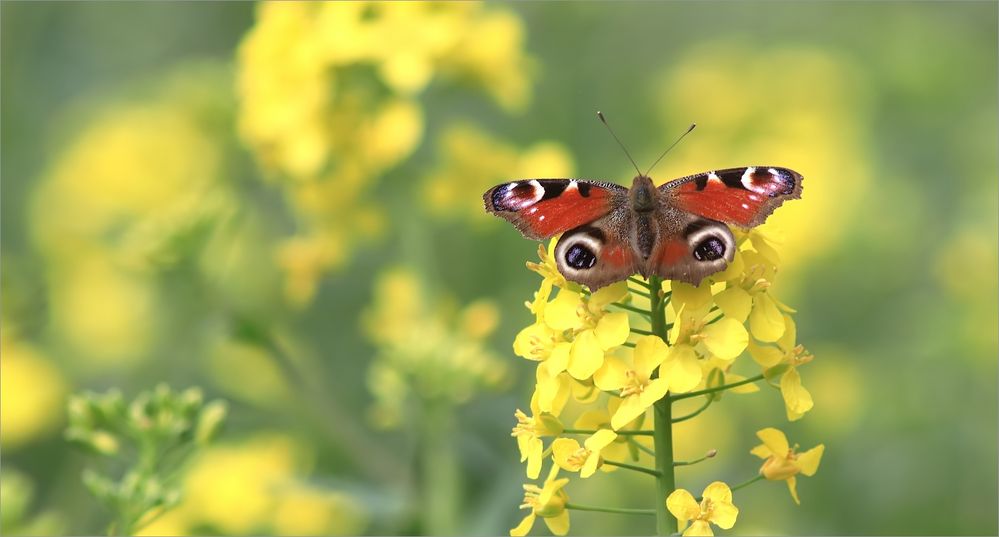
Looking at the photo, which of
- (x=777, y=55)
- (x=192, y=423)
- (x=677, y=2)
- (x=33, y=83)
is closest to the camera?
(x=192, y=423)

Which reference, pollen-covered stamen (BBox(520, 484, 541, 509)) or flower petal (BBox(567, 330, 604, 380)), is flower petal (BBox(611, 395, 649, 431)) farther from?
pollen-covered stamen (BBox(520, 484, 541, 509))

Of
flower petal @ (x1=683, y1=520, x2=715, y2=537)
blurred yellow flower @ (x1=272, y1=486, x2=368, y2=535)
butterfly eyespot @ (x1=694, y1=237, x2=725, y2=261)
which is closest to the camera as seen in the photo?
flower petal @ (x1=683, y1=520, x2=715, y2=537)

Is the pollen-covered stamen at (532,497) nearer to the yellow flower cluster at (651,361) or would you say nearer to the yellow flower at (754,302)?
the yellow flower cluster at (651,361)

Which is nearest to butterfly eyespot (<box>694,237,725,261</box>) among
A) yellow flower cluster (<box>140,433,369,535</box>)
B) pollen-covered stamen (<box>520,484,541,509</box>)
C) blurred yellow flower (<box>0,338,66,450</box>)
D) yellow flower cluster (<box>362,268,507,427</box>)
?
pollen-covered stamen (<box>520,484,541,509</box>)

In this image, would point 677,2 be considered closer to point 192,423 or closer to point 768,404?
point 768,404

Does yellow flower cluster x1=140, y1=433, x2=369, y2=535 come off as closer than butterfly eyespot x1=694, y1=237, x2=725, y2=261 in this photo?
No

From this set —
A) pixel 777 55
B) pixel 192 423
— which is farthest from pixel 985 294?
pixel 192 423

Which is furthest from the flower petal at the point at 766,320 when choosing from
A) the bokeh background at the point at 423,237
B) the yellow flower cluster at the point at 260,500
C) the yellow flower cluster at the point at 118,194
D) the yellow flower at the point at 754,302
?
the yellow flower cluster at the point at 118,194
